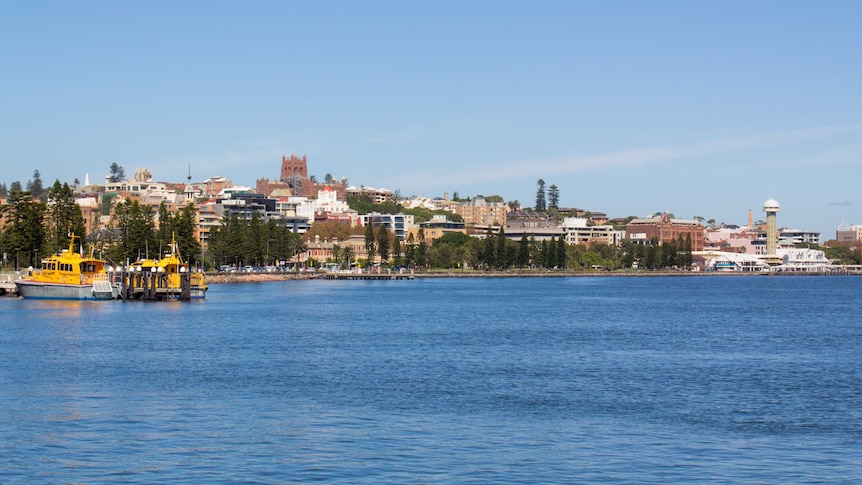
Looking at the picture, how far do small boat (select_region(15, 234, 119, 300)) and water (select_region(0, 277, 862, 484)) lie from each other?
1751 centimetres

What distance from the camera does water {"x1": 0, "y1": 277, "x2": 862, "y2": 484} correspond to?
23078 millimetres

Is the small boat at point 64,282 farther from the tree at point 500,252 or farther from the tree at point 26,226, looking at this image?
the tree at point 500,252

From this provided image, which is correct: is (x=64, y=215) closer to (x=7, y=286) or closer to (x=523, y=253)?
(x=7, y=286)

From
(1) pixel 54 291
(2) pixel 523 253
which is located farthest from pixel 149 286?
(2) pixel 523 253

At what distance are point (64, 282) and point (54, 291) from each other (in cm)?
91

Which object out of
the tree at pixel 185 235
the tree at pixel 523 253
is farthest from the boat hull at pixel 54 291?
the tree at pixel 523 253

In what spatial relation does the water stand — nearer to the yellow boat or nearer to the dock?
the yellow boat

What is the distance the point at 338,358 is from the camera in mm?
43031

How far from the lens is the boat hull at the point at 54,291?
76750 millimetres

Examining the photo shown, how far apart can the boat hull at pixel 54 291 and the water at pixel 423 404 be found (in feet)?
57.0

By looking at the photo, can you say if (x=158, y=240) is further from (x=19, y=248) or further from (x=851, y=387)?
(x=851, y=387)

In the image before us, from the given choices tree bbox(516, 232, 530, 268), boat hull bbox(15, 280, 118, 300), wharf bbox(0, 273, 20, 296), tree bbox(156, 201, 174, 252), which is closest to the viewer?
boat hull bbox(15, 280, 118, 300)

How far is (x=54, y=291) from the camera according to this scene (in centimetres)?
7688

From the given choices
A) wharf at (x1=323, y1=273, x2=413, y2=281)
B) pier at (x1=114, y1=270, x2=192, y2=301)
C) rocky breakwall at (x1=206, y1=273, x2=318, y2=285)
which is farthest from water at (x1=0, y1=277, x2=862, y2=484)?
wharf at (x1=323, y1=273, x2=413, y2=281)
